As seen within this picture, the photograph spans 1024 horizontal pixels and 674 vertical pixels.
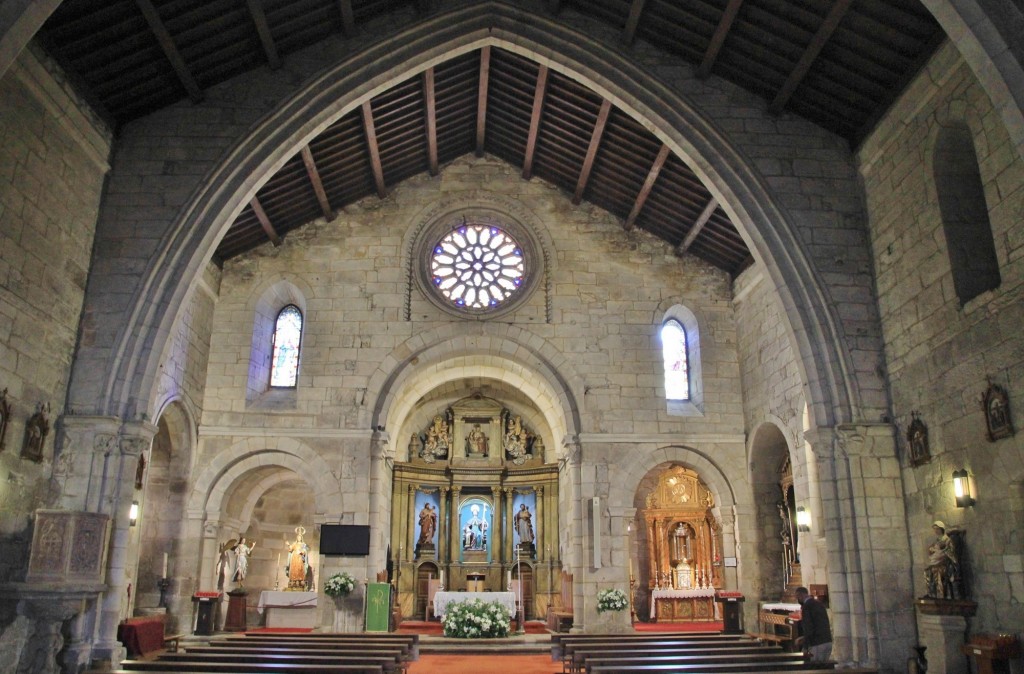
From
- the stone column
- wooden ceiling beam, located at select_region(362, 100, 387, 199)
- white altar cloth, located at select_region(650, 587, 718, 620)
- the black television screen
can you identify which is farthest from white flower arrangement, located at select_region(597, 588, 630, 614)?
wooden ceiling beam, located at select_region(362, 100, 387, 199)

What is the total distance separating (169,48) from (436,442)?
11.2 meters

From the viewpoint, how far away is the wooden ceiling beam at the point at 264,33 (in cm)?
1070

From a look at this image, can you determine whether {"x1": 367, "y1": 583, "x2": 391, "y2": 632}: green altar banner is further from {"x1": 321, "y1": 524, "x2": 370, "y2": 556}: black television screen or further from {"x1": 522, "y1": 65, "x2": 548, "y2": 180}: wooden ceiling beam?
{"x1": 522, "y1": 65, "x2": 548, "y2": 180}: wooden ceiling beam

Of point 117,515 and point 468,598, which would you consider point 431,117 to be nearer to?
point 117,515

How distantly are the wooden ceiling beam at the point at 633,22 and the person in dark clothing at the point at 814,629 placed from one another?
7.73 metres

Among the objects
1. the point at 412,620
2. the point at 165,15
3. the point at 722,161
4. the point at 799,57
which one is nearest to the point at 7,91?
the point at 165,15

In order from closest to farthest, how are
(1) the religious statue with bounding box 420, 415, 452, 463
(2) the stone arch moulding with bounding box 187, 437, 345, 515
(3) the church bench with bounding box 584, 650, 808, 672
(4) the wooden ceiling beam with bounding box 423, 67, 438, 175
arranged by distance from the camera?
(3) the church bench with bounding box 584, 650, 808, 672
(4) the wooden ceiling beam with bounding box 423, 67, 438, 175
(2) the stone arch moulding with bounding box 187, 437, 345, 515
(1) the religious statue with bounding box 420, 415, 452, 463

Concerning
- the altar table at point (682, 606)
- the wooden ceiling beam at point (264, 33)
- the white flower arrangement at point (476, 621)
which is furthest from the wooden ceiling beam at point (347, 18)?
the altar table at point (682, 606)

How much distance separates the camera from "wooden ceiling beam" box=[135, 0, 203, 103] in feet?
32.6

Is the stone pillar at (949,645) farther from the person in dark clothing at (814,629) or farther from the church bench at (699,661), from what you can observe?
the church bench at (699,661)

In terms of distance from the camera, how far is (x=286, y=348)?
651 inches

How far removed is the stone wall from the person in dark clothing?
1.41 meters

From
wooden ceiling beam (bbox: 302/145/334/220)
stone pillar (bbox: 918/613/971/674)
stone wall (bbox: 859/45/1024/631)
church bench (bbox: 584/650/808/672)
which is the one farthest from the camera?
wooden ceiling beam (bbox: 302/145/334/220)

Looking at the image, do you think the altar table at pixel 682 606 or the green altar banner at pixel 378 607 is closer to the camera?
the green altar banner at pixel 378 607
